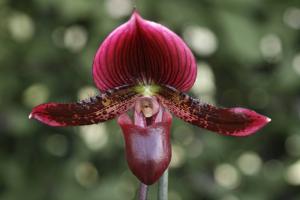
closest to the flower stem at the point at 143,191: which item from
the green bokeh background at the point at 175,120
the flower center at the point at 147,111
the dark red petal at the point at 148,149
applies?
the dark red petal at the point at 148,149

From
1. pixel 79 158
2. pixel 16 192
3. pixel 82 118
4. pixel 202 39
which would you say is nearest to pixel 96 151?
pixel 79 158

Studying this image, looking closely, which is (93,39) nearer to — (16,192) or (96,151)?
(96,151)

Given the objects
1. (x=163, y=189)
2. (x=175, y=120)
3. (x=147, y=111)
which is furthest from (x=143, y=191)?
(x=175, y=120)

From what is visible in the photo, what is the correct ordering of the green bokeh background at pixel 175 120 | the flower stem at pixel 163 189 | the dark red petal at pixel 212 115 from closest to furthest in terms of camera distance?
the flower stem at pixel 163 189 → the dark red petal at pixel 212 115 → the green bokeh background at pixel 175 120

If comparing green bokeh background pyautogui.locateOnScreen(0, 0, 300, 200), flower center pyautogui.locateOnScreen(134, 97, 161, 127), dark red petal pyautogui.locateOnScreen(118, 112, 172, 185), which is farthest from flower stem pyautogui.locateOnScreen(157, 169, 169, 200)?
green bokeh background pyautogui.locateOnScreen(0, 0, 300, 200)

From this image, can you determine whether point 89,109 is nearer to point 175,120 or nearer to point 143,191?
point 143,191

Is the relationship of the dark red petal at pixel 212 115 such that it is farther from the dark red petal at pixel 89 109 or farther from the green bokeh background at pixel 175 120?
the green bokeh background at pixel 175 120
